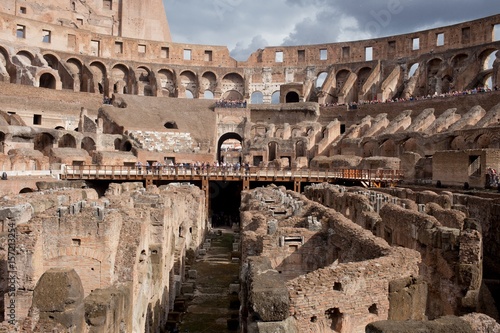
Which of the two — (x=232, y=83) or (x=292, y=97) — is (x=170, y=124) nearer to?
(x=232, y=83)

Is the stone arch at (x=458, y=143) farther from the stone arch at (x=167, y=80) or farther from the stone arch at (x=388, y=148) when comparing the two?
the stone arch at (x=167, y=80)

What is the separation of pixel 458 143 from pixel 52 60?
42.3 metres

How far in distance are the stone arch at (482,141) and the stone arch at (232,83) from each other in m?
34.1

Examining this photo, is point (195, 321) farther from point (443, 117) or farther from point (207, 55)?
point (207, 55)

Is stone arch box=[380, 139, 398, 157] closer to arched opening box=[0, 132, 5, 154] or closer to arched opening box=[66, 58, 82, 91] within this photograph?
arched opening box=[0, 132, 5, 154]

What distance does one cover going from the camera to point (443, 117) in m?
36.6

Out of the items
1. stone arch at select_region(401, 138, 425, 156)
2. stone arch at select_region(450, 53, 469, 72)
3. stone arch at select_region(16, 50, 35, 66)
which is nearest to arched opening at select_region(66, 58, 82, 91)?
stone arch at select_region(16, 50, 35, 66)

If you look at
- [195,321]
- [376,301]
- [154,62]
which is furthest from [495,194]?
[154,62]

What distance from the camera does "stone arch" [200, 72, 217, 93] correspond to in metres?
58.3

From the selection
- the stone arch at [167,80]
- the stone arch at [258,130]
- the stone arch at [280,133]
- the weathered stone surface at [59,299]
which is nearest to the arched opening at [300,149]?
the stone arch at [280,133]

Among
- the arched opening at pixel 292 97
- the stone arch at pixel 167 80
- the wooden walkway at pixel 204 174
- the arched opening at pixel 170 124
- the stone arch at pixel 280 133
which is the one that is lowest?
the wooden walkway at pixel 204 174

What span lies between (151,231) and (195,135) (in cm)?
3223

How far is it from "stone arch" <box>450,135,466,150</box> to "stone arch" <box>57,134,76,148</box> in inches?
1129

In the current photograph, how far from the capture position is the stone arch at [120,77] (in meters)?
54.2
